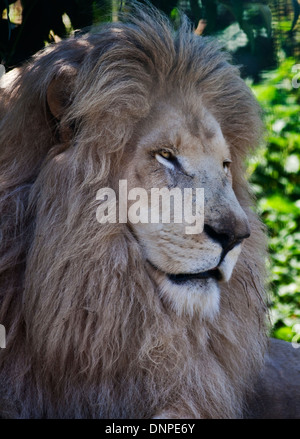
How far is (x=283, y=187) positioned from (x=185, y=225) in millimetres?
3740

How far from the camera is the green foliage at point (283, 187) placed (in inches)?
203

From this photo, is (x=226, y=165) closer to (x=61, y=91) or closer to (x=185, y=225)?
(x=185, y=225)

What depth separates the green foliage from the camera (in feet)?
16.9

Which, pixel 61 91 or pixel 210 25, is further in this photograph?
pixel 210 25

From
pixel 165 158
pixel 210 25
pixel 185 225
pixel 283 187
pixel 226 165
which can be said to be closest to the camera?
pixel 185 225

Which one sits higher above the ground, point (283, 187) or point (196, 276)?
point (196, 276)

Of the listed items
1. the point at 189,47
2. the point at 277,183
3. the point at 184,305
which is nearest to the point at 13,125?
the point at 189,47

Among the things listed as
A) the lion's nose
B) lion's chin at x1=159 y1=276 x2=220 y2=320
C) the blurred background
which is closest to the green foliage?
the blurred background

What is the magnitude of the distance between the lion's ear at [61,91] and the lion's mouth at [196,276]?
2.15ft

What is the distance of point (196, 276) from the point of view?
2.20 m

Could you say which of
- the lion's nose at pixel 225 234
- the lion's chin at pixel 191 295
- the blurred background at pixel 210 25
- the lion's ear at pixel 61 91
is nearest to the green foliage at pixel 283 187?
the blurred background at pixel 210 25

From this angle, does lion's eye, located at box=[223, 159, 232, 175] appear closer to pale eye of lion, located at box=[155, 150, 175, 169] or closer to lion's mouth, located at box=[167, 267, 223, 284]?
pale eye of lion, located at box=[155, 150, 175, 169]

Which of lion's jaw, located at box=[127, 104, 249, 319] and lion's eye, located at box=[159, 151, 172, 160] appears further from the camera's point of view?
lion's eye, located at box=[159, 151, 172, 160]

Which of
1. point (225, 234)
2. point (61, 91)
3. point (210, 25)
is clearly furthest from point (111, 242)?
point (210, 25)
